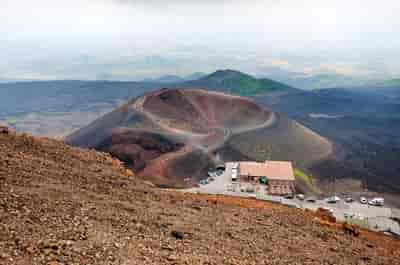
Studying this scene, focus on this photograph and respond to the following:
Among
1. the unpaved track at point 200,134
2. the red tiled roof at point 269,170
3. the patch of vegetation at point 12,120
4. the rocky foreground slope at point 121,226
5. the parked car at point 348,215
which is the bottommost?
the patch of vegetation at point 12,120

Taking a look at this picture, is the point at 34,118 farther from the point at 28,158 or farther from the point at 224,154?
the point at 28,158

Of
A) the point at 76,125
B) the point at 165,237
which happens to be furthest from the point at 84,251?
the point at 76,125

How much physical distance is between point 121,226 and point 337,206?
3993 cm

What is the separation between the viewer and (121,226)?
10828 mm

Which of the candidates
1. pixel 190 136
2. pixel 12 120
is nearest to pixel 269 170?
pixel 190 136

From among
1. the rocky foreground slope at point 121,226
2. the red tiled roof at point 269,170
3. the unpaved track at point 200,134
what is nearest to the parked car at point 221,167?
the red tiled roof at point 269,170

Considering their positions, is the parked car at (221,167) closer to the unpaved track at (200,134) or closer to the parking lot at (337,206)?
the parking lot at (337,206)

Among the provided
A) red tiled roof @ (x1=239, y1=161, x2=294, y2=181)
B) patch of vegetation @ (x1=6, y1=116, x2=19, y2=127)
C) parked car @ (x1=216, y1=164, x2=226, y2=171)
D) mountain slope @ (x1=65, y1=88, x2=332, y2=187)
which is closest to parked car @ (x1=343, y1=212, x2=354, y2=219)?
red tiled roof @ (x1=239, y1=161, x2=294, y2=181)

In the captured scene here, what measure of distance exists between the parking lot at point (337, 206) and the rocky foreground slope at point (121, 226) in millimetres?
23649

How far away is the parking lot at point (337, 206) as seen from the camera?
129 feet

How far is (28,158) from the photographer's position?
14906 mm

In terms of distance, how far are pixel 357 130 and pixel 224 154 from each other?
70.1m

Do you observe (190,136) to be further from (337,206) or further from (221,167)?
(337,206)

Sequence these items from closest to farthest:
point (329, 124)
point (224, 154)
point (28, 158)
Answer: point (28, 158), point (224, 154), point (329, 124)
